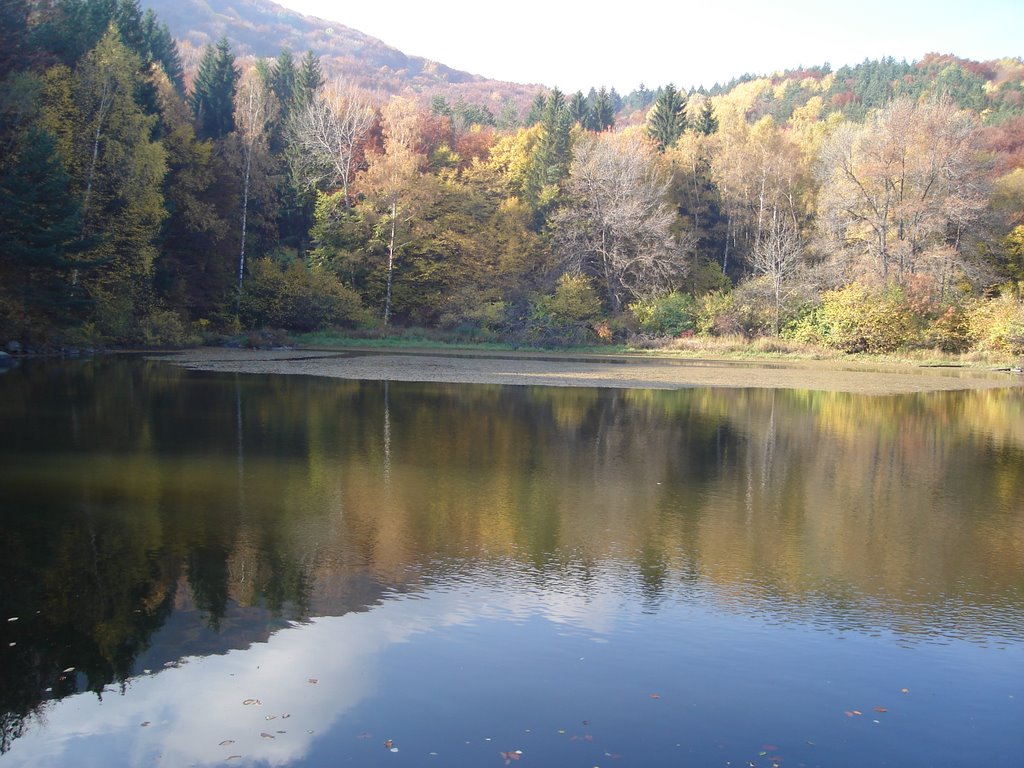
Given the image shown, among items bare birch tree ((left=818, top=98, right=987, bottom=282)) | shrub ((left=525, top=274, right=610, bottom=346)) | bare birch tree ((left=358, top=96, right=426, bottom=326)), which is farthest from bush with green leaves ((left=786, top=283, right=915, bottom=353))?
bare birch tree ((left=358, top=96, right=426, bottom=326))

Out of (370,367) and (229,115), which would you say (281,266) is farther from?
(370,367)

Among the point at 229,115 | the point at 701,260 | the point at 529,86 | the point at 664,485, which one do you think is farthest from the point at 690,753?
the point at 529,86

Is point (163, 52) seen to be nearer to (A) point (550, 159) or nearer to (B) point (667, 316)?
(A) point (550, 159)

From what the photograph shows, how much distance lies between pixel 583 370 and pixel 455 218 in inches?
882

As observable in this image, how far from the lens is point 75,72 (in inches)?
1432

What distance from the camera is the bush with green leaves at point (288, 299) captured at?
149 ft

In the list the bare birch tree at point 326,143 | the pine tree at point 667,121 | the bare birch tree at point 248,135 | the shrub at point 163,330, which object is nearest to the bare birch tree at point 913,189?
the pine tree at point 667,121

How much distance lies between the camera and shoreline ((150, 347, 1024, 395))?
93.4 feet

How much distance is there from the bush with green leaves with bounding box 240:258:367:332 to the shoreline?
525 cm

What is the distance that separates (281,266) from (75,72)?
14916 millimetres

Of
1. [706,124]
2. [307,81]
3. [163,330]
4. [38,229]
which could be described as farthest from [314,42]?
[38,229]

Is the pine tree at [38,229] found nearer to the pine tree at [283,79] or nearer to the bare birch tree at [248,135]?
the bare birch tree at [248,135]

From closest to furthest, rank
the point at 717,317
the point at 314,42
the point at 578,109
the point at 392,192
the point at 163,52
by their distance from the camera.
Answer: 1. the point at 717,317
2. the point at 392,192
3. the point at 163,52
4. the point at 578,109
5. the point at 314,42

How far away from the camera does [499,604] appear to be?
741cm
